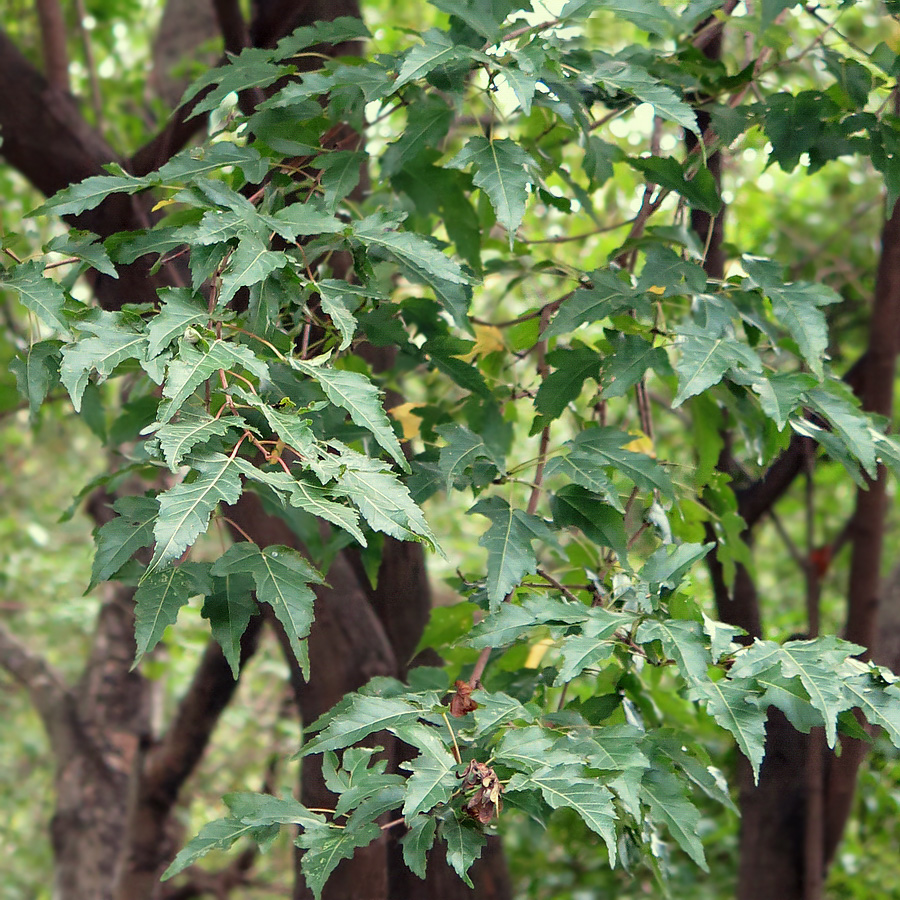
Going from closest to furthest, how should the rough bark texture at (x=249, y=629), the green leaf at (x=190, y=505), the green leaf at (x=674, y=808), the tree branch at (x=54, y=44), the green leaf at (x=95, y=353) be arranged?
the green leaf at (x=190, y=505)
the green leaf at (x=95, y=353)
the green leaf at (x=674, y=808)
the rough bark texture at (x=249, y=629)
the tree branch at (x=54, y=44)

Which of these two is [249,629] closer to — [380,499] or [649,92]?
[380,499]

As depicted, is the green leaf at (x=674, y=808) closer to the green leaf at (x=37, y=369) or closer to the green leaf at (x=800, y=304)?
the green leaf at (x=800, y=304)

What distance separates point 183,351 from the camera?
2.64 ft

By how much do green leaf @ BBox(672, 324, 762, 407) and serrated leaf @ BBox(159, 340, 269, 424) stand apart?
0.42m

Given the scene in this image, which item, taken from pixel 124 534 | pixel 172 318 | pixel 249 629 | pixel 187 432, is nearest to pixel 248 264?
pixel 172 318

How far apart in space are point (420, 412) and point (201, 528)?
760 mm

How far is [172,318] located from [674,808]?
2.14ft

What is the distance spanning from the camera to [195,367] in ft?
2.60

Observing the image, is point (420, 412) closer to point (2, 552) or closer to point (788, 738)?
point (788, 738)

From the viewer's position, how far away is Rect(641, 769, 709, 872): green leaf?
A: 956 millimetres

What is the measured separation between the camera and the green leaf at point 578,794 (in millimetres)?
806

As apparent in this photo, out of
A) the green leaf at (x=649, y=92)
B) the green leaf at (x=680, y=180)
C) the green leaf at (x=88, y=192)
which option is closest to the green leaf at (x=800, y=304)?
the green leaf at (x=680, y=180)

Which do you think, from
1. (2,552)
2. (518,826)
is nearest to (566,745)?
(518,826)

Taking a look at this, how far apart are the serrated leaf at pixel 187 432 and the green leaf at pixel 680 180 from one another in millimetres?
653
